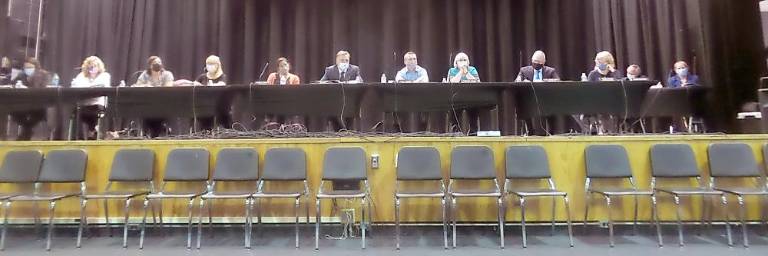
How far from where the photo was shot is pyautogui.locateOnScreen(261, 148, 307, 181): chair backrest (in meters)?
3.93

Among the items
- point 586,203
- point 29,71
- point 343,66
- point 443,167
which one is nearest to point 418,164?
point 443,167

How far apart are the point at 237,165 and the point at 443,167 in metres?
1.75

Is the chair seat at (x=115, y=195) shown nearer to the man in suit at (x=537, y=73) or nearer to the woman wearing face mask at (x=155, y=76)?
the woman wearing face mask at (x=155, y=76)

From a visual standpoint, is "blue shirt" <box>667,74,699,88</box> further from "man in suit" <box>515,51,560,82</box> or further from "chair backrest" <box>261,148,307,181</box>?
"chair backrest" <box>261,148,307,181</box>

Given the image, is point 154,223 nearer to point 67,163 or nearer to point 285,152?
point 67,163

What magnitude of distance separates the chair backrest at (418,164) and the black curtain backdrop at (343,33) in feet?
14.7

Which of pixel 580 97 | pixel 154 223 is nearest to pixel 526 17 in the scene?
pixel 580 97

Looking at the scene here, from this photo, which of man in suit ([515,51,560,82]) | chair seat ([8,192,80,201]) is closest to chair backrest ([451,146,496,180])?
man in suit ([515,51,560,82])

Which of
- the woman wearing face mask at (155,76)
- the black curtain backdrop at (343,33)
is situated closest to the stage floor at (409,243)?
the woman wearing face mask at (155,76)

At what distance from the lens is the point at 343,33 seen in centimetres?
841

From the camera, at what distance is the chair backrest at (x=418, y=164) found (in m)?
3.87

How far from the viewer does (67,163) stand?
4.01m

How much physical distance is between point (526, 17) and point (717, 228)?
5029 mm

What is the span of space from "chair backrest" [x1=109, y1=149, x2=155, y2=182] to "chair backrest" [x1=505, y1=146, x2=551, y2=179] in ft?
9.89
